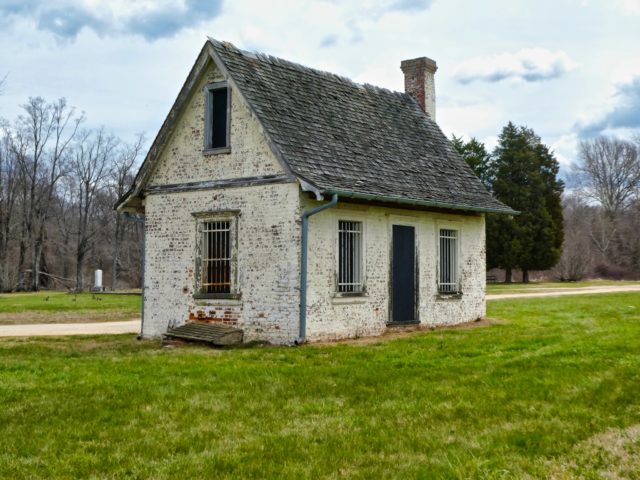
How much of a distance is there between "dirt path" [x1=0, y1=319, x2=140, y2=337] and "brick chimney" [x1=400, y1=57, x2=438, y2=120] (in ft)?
34.8

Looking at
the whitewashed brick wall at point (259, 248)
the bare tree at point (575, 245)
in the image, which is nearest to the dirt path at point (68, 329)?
the whitewashed brick wall at point (259, 248)

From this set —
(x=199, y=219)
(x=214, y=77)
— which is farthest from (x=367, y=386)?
(x=214, y=77)

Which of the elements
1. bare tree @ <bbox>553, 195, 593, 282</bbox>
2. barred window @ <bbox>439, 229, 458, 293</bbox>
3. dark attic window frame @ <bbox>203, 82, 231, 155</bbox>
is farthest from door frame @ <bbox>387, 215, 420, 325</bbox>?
bare tree @ <bbox>553, 195, 593, 282</bbox>

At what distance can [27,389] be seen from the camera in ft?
30.3

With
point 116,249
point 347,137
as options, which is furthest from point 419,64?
point 116,249

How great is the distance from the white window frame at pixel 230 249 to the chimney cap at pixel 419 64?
9.35m

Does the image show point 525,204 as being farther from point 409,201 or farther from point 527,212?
point 409,201

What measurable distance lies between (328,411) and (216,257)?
317 inches

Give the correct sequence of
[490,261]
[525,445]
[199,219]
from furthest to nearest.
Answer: [490,261]
[199,219]
[525,445]

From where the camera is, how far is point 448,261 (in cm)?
1794

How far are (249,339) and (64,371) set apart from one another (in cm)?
452

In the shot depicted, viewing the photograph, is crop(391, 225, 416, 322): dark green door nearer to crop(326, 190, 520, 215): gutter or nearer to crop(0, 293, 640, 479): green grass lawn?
crop(326, 190, 520, 215): gutter

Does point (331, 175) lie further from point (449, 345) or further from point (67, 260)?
point (67, 260)

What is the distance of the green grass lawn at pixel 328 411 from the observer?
5719 mm
